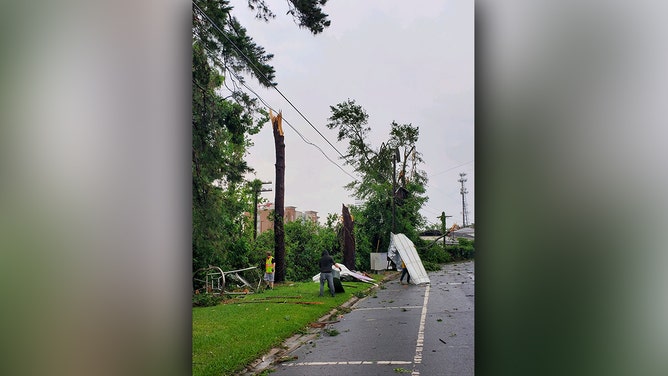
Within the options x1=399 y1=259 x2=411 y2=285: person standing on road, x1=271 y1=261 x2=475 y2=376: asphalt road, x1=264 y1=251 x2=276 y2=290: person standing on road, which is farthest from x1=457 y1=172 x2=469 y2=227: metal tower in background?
x1=264 y1=251 x2=276 y2=290: person standing on road

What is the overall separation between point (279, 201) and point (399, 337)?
119 centimetres

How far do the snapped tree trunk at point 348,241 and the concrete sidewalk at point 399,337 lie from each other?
0.89 ft

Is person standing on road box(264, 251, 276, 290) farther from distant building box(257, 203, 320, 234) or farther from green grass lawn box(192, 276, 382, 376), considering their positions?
distant building box(257, 203, 320, 234)

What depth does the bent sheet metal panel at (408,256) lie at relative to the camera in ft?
11.9

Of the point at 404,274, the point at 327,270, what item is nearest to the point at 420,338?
the point at 404,274

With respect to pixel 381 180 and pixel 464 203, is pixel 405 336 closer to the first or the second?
pixel 464 203

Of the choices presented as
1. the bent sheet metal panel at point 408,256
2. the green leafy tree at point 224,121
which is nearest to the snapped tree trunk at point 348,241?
the bent sheet metal panel at point 408,256

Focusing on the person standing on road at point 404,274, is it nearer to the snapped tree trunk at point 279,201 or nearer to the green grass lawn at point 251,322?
the green grass lawn at point 251,322
